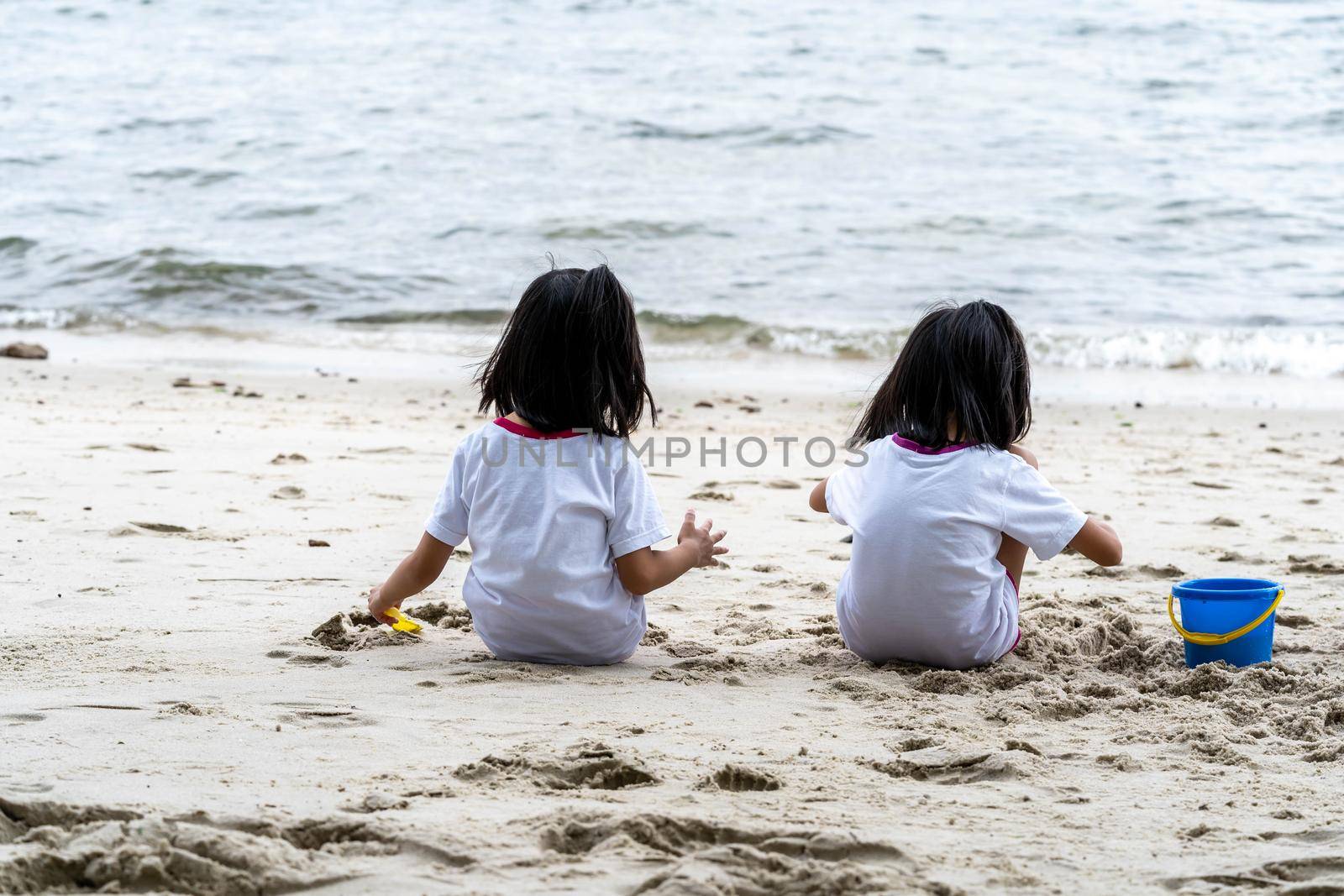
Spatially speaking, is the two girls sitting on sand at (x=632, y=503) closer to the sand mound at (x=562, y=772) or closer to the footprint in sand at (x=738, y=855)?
the sand mound at (x=562, y=772)

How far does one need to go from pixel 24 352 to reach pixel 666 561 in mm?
7143

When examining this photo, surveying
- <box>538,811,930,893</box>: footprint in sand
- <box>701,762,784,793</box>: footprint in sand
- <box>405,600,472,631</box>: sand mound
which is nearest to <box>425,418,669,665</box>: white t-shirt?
<box>405,600,472,631</box>: sand mound

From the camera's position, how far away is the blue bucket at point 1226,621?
107 inches

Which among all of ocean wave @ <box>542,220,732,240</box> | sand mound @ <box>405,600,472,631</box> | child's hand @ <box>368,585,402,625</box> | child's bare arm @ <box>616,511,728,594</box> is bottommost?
sand mound @ <box>405,600,472,631</box>

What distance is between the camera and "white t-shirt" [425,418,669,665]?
2652mm

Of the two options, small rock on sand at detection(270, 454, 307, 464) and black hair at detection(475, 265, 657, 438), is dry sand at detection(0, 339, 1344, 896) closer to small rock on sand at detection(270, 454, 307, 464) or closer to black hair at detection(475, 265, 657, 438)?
small rock on sand at detection(270, 454, 307, 464)

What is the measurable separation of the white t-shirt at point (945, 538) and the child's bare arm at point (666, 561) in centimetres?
35

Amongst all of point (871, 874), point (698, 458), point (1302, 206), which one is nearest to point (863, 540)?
point (871, 874)

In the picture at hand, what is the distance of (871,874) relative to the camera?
1.67 m

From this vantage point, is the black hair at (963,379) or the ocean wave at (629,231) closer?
the black hair at (963,379)

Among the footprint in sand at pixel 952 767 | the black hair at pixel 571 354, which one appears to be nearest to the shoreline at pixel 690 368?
the black hair at pixel 571 354

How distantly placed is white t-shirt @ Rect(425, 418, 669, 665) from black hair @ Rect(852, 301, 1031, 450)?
2.13 ft

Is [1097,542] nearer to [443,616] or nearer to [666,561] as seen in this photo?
[666,561]

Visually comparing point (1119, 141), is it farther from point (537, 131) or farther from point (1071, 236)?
point (537, 131)
